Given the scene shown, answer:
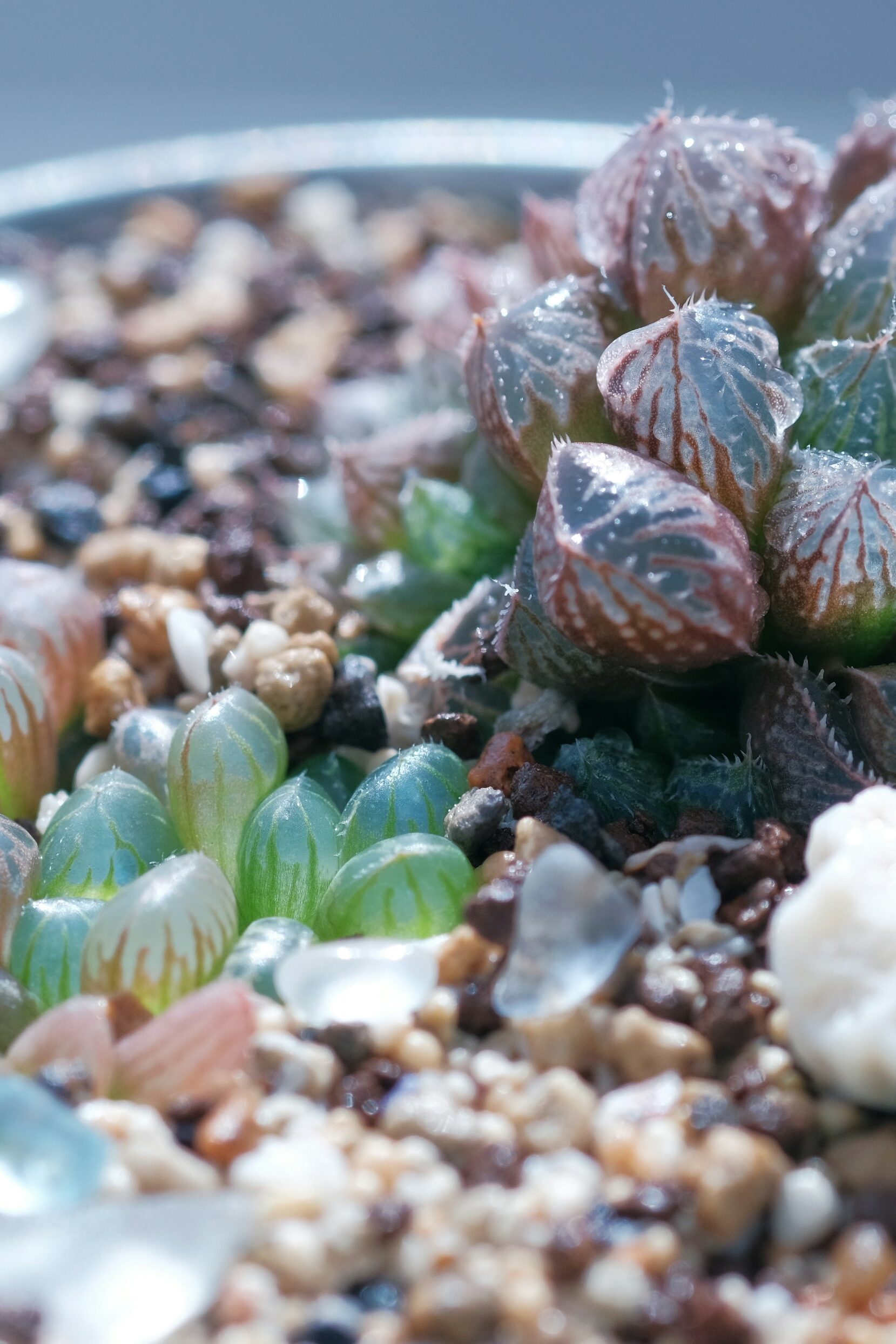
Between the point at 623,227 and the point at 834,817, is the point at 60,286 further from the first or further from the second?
the point at 834,817

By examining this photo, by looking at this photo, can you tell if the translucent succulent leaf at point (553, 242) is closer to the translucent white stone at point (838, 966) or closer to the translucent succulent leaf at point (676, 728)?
the translucent succulent leaf at point (676, 728)

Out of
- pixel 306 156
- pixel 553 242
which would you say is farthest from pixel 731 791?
pixel 306 156

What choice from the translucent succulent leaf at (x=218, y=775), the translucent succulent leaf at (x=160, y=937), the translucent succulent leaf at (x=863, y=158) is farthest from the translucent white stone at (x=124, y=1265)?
the translucent succulent leaf at (x=863, y=158)

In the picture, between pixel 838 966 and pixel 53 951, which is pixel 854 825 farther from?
pixel 53 951

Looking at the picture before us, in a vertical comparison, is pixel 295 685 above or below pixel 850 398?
below

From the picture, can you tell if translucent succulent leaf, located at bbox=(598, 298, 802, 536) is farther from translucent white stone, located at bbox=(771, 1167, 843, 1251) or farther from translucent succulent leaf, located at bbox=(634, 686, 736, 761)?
translucent white stone, located at bbox=(771, 1167, 843, 1251)

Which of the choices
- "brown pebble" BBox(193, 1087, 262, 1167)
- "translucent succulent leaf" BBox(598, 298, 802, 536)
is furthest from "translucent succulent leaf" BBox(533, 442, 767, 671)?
"brown pebble" BBox(193, 1087, 262, 1167)
